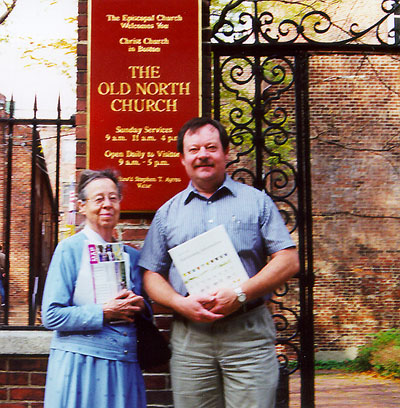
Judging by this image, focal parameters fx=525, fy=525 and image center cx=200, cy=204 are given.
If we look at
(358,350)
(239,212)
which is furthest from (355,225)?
(239,212)

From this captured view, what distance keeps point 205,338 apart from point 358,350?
10.2 metres

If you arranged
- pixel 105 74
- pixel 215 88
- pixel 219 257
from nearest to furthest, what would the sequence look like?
pixel 219 257 → pixel 105 74 → pixel 215 88

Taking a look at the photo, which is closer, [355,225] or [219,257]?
[219,257]

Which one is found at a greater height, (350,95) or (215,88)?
(350,95)

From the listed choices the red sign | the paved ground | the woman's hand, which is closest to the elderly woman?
the woman's hand

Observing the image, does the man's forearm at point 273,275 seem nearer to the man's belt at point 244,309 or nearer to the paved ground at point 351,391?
the man's belt at point 244,309

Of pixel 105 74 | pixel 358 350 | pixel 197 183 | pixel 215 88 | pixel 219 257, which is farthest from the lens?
pixel 358 350

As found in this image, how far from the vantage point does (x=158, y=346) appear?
2.43m

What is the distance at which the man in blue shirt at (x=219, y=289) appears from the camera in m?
2.32

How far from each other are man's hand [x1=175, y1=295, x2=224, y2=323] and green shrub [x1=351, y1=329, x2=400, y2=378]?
9.43 meters

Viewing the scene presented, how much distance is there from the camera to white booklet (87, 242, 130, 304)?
233 cm

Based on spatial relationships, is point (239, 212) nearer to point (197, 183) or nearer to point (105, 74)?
point (197, 183)

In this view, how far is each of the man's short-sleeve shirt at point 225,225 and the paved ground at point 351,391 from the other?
5.54 metres

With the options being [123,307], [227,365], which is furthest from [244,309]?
[123,307]
